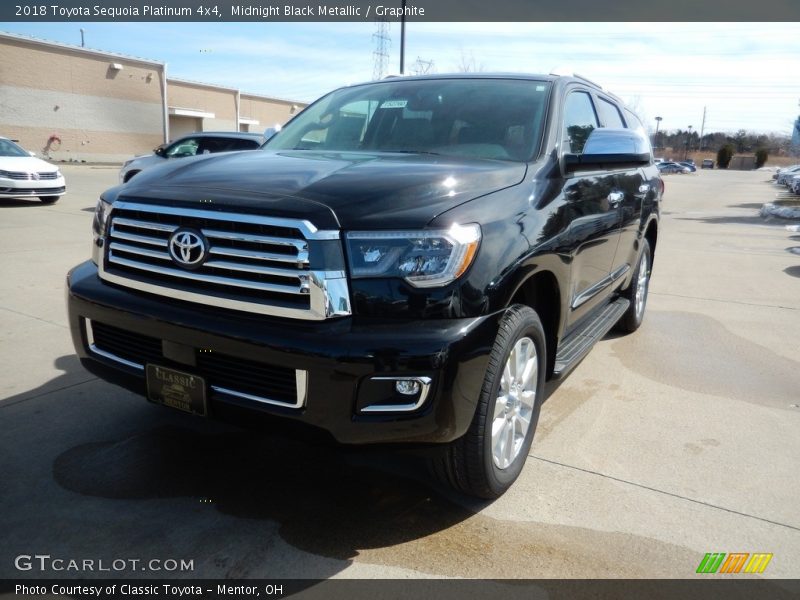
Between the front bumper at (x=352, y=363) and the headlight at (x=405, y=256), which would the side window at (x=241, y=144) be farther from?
the headlight at (x=405, y=256)

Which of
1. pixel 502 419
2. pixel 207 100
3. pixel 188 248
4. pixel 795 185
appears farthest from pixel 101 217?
pixel 207 100

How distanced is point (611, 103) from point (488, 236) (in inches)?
121

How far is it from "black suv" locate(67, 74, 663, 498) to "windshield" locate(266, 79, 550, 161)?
0.04 meters

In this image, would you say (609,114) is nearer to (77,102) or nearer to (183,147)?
(183,147)

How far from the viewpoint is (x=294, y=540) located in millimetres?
2615

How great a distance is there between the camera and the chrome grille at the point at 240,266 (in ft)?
7.77

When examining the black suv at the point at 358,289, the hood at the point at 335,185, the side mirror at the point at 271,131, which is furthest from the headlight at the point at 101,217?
the side mirror at the point at 271,131

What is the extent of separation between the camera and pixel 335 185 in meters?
2.59

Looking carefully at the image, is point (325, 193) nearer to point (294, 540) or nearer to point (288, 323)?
point (288, 323)

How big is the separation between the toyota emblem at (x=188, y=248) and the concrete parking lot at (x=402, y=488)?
77 centimetres

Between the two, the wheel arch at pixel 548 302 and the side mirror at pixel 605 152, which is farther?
the side mirror at pixel 605 152

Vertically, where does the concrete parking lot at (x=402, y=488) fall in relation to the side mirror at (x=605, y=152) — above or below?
below

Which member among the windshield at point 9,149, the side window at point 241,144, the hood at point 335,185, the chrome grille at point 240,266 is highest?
the hood at point 335,185

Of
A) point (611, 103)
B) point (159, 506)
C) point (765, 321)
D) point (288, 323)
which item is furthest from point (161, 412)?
point (765, 321)
